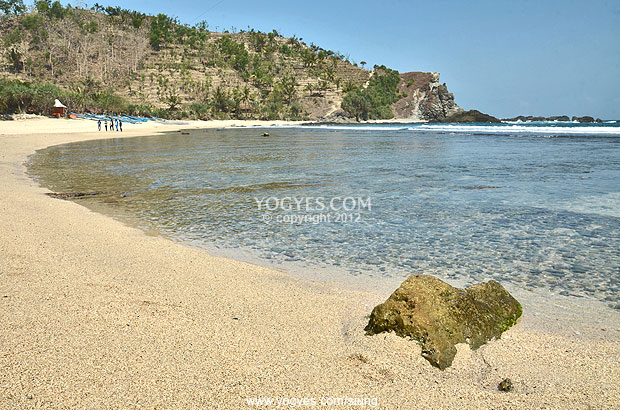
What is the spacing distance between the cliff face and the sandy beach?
152 metres

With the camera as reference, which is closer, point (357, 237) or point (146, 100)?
point (357, 237)

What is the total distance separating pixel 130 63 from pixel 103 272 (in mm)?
134321

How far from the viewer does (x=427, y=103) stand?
153m

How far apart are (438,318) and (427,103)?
159m

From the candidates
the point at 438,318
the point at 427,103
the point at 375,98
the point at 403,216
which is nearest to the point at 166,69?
the point at 375,98

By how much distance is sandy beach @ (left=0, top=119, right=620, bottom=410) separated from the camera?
2912 millimetres

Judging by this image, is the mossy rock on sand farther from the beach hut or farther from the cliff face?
the cliff face

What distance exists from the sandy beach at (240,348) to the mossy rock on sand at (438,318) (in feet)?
0.34

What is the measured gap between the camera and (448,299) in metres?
3.87

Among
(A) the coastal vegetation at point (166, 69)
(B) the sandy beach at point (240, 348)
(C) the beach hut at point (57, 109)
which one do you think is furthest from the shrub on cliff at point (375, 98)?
(B) the sandy beach at point (240, 348)

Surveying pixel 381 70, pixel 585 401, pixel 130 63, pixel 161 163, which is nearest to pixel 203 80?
pixel 130 63

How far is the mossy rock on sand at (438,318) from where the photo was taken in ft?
11.9

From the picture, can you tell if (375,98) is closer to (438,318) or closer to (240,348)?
(438,318)

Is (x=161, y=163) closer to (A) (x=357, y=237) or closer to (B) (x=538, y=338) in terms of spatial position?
(A) (x=357, y=237)
